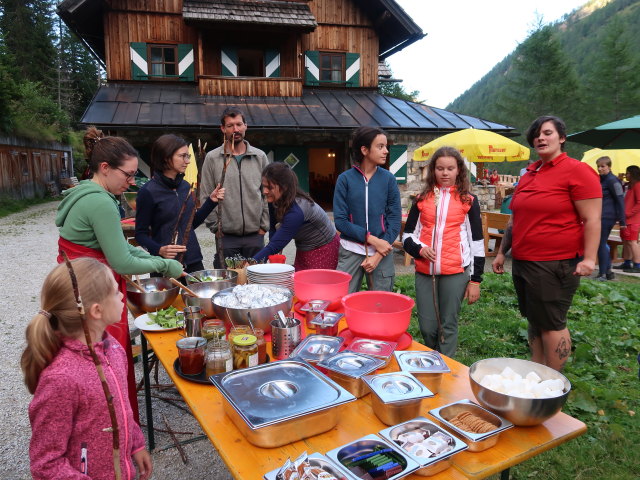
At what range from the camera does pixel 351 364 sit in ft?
5.41


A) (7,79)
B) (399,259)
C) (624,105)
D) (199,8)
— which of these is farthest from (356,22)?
(624,105)

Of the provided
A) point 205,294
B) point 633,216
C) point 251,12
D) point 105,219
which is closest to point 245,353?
point 205,294

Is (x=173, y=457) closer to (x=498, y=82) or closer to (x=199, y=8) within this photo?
(x=199, y=8)

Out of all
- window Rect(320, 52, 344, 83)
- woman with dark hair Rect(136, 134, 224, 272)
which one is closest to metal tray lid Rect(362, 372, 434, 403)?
woman with dark hair Rect(136, 134, 224, 272)

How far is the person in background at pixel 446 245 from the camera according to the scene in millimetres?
2926

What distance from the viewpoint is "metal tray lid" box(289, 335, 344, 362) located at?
1.73 meters

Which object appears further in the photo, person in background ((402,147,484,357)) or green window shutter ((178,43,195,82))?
green window shutter ((178,43,195,82))

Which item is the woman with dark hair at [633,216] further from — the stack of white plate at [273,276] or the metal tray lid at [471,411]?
Answer: the metal tray lid at [471,411]

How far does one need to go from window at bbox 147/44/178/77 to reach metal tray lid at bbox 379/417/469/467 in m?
13.3

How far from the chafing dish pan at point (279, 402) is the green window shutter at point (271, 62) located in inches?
514

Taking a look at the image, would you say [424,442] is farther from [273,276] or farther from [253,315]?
[273,276]

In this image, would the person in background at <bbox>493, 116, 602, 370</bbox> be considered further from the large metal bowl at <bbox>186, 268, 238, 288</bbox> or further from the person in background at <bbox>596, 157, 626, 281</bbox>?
the person in background at <bbox>596, 157, 626, 281</bbox>

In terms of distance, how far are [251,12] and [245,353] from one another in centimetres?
1245

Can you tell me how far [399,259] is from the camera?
28.6ft
